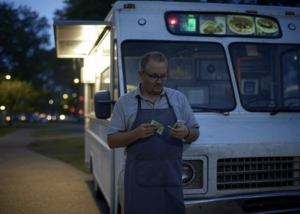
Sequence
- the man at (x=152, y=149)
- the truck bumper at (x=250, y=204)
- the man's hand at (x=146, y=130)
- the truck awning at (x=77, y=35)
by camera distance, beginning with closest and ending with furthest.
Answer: the man's hand at (x=146, y=130), the man at (x=152, y=149), the truck bumper at (x=250, y=204), the truck awning at (x=77, y=35)

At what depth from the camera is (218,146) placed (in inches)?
186

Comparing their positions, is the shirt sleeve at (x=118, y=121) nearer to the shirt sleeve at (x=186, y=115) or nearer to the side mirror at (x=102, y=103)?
the shirt sleeve at (x=186, y=115)

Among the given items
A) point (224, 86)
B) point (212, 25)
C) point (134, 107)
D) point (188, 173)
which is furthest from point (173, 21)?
point (134, 107)

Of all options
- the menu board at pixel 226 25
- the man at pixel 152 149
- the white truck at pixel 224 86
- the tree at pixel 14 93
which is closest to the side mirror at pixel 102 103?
the white truck at pixel 224 86

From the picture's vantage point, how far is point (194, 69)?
5867 millimetres

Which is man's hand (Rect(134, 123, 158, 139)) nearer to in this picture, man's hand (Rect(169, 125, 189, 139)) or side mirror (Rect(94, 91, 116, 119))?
man's hand (Rect(169, 125, 189, 139))

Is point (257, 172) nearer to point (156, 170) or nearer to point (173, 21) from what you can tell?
point (156, 170)

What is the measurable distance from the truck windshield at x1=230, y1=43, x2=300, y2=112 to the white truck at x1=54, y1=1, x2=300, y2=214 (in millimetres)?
12

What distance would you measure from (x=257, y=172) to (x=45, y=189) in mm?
5880

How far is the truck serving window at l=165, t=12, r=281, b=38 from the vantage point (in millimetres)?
5840

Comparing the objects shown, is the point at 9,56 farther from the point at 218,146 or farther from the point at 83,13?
the point at 218,146

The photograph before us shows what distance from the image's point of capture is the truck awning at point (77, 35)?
20.0 feet

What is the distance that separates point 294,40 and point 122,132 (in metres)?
3.12

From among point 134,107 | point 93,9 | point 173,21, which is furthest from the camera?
point 93,9
